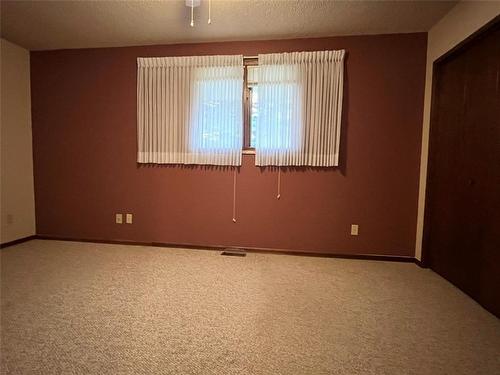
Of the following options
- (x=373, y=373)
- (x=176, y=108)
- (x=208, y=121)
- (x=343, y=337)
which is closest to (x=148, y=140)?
(x=176, y=108)

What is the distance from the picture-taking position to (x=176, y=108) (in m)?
3.38

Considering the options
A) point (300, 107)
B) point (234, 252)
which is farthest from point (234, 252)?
point (300, 107)

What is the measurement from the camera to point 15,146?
3.51 meters

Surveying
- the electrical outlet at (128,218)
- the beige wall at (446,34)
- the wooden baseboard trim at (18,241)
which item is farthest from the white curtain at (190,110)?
the beige wall at (446,34)

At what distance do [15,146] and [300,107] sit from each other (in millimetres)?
3588

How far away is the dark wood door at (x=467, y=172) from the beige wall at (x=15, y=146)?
4866 millimetres

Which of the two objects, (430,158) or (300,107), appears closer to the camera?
(430,158)

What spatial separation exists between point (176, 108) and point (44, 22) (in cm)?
153

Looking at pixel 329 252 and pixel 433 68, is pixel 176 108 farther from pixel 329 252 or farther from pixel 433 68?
pixel 433 68

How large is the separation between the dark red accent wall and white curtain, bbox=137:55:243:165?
152mm

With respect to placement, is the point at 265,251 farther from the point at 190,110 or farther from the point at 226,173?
the point at 190,110

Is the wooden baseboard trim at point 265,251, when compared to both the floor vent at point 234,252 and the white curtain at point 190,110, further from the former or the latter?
the white curtain at point 190,110

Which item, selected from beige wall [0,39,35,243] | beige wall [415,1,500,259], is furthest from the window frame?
beige wall [0,39,35,243]

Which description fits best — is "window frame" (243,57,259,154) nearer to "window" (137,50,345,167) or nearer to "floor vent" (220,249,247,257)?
"window" (137,50,345,167)
